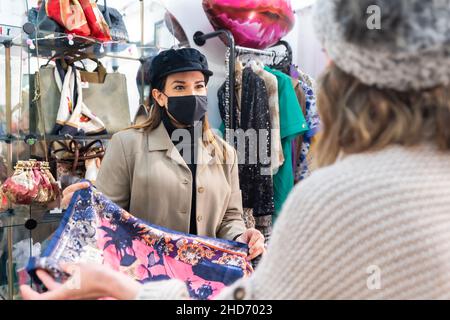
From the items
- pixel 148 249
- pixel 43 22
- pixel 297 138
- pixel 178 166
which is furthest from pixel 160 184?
pixel 297 138

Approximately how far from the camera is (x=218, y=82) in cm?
321

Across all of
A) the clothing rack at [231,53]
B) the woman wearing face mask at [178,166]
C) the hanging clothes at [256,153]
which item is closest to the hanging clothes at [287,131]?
the hanging clothes at [256,153]

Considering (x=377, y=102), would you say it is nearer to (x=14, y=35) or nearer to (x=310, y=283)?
(x=310, y=283)

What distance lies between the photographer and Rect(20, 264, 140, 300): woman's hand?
2.90 ft

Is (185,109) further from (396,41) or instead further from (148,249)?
(396,41)

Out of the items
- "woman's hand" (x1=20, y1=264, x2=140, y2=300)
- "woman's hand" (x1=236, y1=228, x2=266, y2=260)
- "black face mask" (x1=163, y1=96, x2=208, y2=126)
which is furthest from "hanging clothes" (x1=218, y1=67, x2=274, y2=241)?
"woman's hand" (x1=20, y1=264, x2=140, y2=300)

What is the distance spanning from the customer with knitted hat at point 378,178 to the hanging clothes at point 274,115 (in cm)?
196

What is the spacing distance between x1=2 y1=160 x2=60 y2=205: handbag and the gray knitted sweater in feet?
5.54

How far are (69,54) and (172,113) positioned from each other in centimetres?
87

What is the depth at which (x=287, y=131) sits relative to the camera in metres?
2.78

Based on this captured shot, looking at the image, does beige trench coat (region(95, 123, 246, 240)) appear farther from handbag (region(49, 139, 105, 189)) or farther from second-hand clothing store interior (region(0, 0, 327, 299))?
handbag (region(49, 139, 105, 189))

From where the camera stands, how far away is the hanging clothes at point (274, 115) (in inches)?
107
